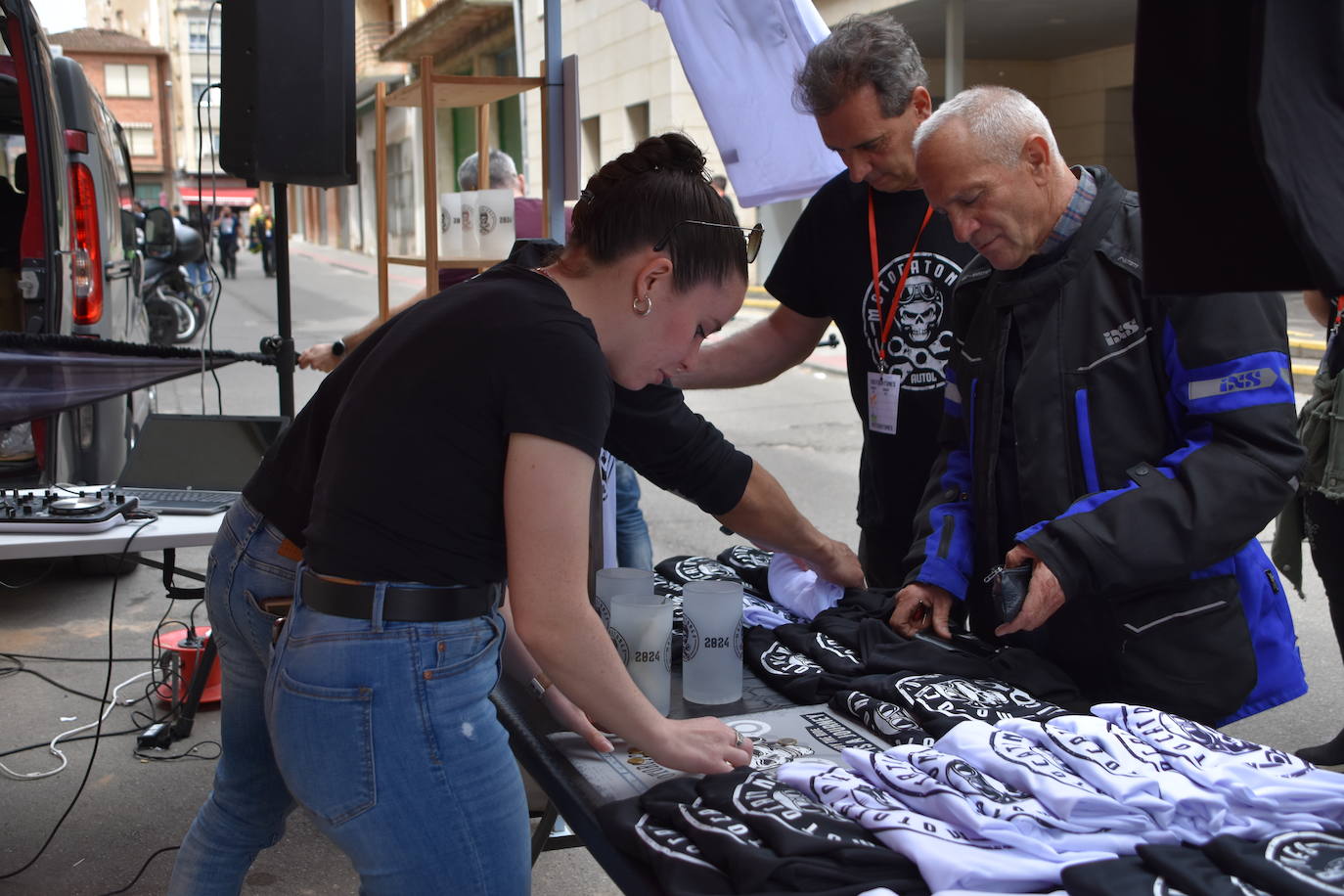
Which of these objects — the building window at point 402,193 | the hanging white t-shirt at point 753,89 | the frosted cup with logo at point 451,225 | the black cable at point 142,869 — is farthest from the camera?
the building window at point 402,193

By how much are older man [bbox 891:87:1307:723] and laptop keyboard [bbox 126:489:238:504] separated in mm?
1766

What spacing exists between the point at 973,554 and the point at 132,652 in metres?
3.53

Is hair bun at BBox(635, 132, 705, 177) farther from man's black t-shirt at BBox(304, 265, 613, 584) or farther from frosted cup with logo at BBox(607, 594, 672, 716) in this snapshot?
frosted cup with logo at BBox(607, 594, 672, 716)

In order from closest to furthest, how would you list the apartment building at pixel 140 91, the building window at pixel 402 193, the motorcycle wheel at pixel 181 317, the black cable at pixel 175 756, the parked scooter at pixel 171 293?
the black cable at pixel 175 756, the parked scooter at pixel 171 293, the motorcycle wheel at pixel 181 317, the building window at pixel 402 193, the apartment building at pixel 140 91

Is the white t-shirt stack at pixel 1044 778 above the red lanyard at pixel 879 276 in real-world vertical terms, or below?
below

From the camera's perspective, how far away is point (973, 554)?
221 cm

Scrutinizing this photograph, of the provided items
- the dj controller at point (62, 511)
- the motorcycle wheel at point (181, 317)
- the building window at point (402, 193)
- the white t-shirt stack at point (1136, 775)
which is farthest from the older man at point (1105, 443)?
the building window at point (402, 193)

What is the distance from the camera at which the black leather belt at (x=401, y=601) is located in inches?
58.5

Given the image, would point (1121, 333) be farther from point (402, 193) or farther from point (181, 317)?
point (402, 193)

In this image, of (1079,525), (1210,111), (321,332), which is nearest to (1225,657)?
(1079,525)

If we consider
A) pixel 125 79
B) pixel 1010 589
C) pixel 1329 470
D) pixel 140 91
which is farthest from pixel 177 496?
pixel 125 79

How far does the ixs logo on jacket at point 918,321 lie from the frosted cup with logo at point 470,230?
1467 mm

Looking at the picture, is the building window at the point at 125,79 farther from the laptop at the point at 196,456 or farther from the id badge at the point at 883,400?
the id badge at the point at 883,400

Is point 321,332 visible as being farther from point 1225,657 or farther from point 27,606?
point 1225,657
